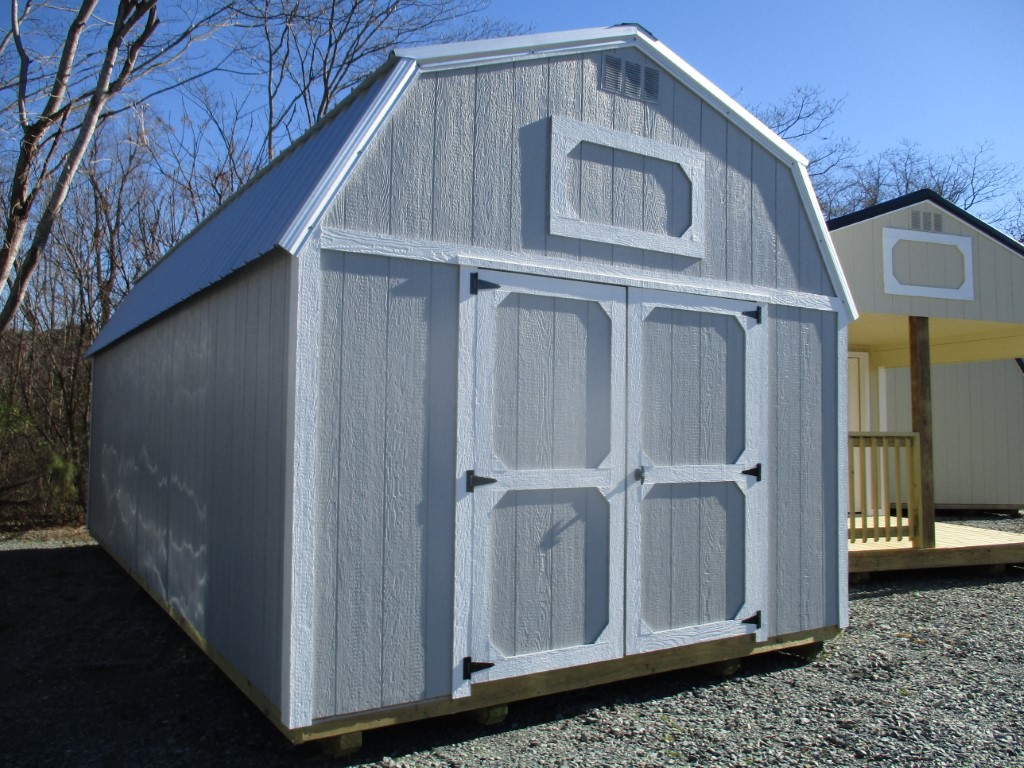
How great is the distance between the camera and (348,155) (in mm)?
3375

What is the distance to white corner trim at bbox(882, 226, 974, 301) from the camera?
718cm

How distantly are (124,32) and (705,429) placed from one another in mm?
8600

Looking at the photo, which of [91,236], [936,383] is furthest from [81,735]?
[936,383]

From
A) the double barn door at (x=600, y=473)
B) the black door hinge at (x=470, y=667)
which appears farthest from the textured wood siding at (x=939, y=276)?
the black door hinge at (x=470, y=667)

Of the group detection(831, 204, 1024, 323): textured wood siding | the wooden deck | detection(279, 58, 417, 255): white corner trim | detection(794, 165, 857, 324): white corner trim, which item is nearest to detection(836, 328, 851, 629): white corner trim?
detection(794, 165, 857, 324): white corner trim

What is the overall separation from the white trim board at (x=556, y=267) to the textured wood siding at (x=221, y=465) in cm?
33

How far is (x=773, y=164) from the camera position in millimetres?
4773

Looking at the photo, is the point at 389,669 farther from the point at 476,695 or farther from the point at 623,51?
the point at 623,51

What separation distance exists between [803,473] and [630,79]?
246 centimetres

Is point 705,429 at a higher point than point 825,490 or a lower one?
higher

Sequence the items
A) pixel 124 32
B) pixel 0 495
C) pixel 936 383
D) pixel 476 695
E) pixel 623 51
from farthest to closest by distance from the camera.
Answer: pixel 936 383 → pixel 0 495 → pixel 124 32 → pixel 623 51 → pixel 476 695

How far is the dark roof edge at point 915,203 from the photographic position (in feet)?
23.4

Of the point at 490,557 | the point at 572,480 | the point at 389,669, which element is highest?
the point at 572,480

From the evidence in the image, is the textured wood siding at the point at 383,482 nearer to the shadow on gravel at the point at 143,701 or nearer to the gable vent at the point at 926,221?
the shadow on gravel at the point at 143,701
